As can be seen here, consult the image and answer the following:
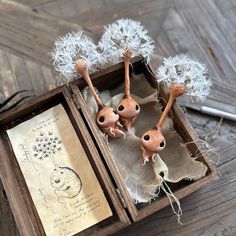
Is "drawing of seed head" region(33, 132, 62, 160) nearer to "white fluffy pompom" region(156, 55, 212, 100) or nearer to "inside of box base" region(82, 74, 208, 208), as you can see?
"inside of box base" region(82, 74, 208, 208)

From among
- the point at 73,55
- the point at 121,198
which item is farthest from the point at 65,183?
the point at 73,55

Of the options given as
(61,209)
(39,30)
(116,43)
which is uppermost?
(39,30)

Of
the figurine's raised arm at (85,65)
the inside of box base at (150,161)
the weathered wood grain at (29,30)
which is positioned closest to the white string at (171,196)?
the inside of box base at (150,161)

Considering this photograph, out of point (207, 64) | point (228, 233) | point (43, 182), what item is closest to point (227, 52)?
point (207, 64)

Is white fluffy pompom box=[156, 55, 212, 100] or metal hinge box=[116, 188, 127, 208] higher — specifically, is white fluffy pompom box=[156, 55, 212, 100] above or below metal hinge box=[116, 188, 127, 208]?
above

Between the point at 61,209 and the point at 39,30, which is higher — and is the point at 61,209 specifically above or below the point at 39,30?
below

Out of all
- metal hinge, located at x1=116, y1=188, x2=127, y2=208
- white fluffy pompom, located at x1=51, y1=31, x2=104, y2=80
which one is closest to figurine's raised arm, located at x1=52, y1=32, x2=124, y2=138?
white fluffy pompom, located at x1=51, y1=31, x2=104, y2=80

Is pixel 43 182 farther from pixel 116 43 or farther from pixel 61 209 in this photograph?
pixel 116 43
